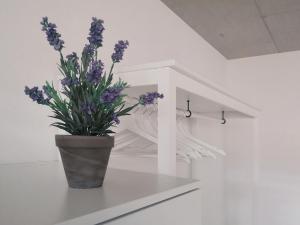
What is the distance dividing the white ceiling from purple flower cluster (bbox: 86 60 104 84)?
5.37 feet

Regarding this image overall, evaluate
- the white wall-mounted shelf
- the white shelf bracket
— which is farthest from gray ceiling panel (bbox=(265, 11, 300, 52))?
the white shelf bracket

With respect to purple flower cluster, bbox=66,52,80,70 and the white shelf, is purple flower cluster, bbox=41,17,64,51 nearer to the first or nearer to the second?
purple flower cluster, bbox=66,52,80,70

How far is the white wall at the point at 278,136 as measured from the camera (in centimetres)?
309

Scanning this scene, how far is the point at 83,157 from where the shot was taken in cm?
61

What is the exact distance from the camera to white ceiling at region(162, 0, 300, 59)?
2.08m

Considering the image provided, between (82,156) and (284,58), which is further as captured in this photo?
(284,58)

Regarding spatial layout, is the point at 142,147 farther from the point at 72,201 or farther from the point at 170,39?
the point at 72,201

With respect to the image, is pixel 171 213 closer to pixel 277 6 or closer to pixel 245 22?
pixel 277 6

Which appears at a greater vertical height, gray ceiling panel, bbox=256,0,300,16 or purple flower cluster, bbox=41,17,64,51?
gray ceiling panel, bbox=256,0,300,16

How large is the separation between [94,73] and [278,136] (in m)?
3.03

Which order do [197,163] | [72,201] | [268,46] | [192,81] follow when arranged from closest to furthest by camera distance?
[72,201] → [192,81] → [197,163] → [268,46]

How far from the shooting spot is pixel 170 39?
7.32ft

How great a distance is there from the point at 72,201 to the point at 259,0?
1.98m

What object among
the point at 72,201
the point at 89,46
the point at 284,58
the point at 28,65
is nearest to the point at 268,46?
the point at 284,58
